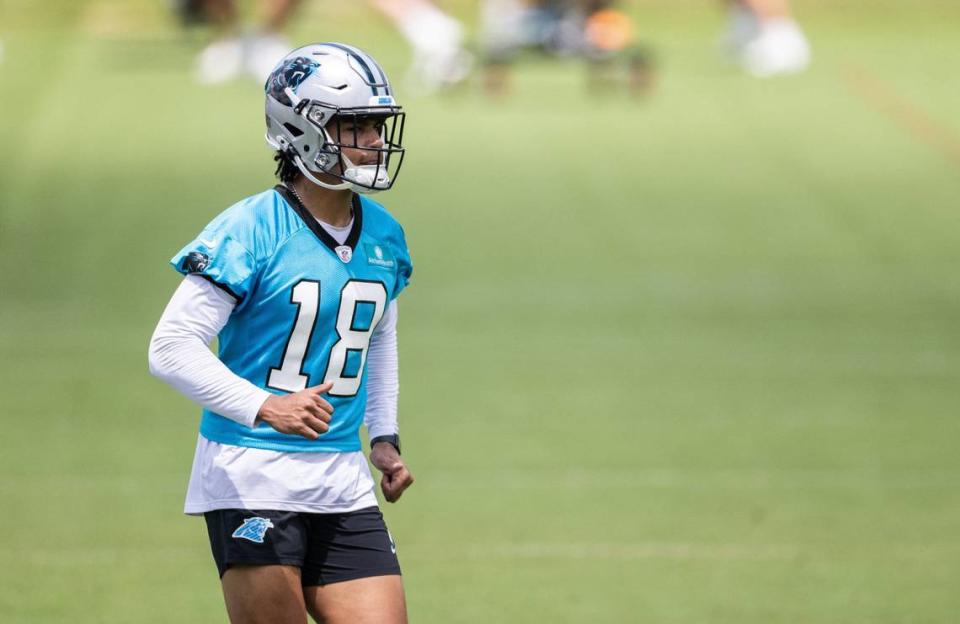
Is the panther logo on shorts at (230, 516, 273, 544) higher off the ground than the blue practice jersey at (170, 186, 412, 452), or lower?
lower

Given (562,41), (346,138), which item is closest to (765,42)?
(562,41)

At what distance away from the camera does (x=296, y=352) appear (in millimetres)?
4207

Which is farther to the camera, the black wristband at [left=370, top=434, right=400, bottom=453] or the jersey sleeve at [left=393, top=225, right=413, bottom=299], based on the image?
the black wristband at [left=370, top=434, right=400, bottom=453]

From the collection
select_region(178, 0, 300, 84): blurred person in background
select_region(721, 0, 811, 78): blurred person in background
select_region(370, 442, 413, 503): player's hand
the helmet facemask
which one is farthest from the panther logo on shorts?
select_region(721, 0, 811, 78): blurred person in background

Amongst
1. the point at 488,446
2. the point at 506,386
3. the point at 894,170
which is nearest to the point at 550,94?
the point at 894,170

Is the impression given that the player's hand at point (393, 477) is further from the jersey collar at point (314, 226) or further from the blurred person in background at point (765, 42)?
the blurred person in background at point (765, 42)

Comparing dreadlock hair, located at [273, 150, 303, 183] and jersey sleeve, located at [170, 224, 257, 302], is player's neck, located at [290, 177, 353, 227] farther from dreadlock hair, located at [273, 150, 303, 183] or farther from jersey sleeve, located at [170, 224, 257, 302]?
jersey sleeve, located at [170, 224, 257, 302]

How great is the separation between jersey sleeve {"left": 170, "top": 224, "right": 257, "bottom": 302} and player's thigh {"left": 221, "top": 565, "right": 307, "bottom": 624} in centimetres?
69

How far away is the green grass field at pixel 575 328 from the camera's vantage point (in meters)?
7.13

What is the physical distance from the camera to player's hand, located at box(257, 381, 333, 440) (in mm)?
3990

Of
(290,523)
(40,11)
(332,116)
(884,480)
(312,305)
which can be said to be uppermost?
(40,11)

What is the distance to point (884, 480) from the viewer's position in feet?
27.9

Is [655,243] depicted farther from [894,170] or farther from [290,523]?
[290,523]

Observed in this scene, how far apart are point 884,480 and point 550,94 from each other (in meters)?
10.6
